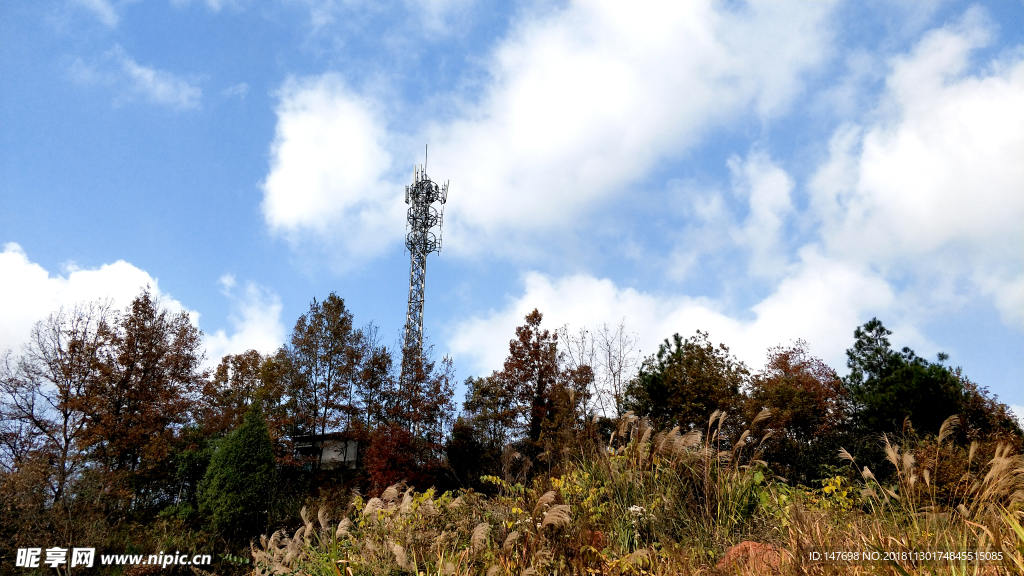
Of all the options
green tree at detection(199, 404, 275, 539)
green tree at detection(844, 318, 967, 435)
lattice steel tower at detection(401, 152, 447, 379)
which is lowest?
green tree at detection(199, 404, 275, 539)

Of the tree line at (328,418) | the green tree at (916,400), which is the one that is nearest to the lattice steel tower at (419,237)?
the tree line at (328,418)

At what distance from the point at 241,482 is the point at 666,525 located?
13351 millimetres

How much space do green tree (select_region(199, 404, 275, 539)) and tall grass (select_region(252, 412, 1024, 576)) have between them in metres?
9.77

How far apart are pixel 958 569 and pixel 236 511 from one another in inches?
611

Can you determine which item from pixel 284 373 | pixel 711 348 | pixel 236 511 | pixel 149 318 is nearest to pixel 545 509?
pixel 236 511

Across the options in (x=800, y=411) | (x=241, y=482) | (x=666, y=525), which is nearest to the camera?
(x=666, y=525)

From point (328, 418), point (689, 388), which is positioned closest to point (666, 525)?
point (689, 388)

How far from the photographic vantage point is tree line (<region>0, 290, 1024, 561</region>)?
41.5ft

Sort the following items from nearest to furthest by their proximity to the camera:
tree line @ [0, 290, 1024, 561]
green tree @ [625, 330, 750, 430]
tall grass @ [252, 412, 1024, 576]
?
tall grass @ [252, 412, 1024, 576]
tree line @ [0, 290, 1024, 561]
green tree @ [625, 330, 750, 430]

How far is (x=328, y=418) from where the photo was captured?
2167 centimetres

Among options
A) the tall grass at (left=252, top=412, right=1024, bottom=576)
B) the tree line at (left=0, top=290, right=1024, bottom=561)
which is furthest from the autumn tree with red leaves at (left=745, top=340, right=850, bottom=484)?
the tall grass at (left=252, top=412, right=1024, bottom=576)

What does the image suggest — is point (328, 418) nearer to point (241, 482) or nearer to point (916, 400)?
point (241, 482)

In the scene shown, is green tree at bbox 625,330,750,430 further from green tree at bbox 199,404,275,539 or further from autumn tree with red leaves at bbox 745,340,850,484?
green tree at bbox 199,404,275,539

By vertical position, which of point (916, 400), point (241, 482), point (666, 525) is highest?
point (916, 400)
